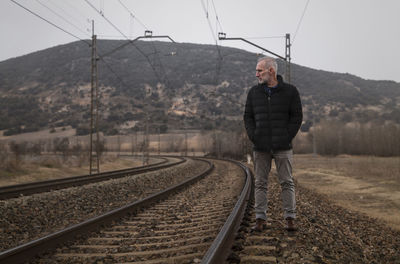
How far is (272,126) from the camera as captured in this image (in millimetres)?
4672

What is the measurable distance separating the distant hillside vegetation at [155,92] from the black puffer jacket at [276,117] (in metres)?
70.4

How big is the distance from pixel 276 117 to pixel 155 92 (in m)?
115

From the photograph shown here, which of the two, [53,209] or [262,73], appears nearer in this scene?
[262,73]

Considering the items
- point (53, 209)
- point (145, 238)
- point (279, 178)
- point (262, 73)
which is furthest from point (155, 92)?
point (279, 178)

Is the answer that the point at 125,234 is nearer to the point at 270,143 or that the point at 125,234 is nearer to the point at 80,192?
the point at 270,143

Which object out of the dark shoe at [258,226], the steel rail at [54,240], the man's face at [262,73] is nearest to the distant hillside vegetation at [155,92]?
the steel rail at [54,240]

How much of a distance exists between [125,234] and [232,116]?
101 meters

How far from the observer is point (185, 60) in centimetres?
15238

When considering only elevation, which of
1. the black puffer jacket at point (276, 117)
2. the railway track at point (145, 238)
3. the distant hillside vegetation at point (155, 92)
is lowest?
the railway track at point (145, 238)

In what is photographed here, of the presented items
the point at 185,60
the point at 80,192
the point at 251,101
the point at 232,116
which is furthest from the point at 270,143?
the point at 185,60

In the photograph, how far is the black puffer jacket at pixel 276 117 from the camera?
4648mm

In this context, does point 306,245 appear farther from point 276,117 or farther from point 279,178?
point 276,117

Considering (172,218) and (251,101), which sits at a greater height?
(251,101)

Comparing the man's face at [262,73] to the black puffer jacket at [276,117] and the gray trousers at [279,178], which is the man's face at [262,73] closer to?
the black puffer jacket at [276,117]
